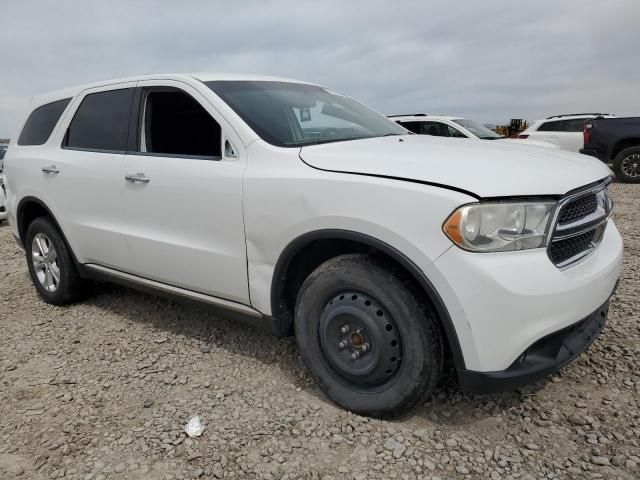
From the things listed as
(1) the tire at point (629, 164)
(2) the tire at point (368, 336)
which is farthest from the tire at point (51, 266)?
(1) the tire at point (629, 164)

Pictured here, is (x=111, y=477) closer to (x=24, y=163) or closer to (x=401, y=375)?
(x=401, y=375)

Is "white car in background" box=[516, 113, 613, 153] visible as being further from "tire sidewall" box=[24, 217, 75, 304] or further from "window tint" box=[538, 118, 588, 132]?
"tire sidewall" box=[24, 217, 75, 304]

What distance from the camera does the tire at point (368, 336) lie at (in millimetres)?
2125

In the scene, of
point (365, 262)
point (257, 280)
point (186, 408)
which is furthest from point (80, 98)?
point (365, 262)

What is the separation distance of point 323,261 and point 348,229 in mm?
454

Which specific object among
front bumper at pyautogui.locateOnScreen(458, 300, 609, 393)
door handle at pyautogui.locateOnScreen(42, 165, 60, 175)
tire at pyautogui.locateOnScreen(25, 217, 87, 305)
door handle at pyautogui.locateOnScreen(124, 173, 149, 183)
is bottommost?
tire at pyautogui.locateOnScreen(25, 217, 87, 305)

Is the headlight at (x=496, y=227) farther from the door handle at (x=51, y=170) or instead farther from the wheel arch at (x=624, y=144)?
the wheel arch at (x=624, y=144)

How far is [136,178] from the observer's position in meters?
3.06

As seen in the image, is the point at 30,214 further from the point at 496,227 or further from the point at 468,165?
the point at 496,227

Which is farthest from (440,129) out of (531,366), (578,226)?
(531,366)

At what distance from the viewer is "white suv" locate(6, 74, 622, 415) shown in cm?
195

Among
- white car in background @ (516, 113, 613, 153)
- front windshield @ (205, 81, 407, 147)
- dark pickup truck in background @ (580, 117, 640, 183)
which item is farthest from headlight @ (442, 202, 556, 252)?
white car in background @ (516, 113, 613, 153)

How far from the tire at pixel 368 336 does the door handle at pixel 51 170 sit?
236 cm

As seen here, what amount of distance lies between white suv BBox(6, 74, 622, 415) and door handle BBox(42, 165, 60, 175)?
0.43ft
